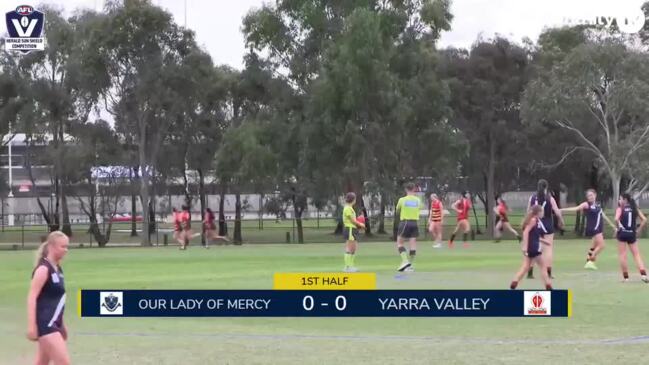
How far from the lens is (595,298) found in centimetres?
1770

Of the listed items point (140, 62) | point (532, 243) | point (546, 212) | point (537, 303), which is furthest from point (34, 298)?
point (140, 62)

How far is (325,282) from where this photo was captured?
19.2 m

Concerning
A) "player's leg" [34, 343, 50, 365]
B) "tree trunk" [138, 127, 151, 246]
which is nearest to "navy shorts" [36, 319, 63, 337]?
"player's leg" [34, 343, 50, 365]

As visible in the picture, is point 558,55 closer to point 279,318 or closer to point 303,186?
point 303,186

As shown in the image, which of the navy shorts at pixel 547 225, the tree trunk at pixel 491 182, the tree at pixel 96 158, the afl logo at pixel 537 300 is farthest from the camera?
the tree trunk at pixel 491 182

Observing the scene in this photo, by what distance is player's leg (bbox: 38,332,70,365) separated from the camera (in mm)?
8594

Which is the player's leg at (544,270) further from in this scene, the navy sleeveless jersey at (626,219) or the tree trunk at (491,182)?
the tree trunk at (491,182)

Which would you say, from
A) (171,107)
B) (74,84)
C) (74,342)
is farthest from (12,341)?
(74,84)

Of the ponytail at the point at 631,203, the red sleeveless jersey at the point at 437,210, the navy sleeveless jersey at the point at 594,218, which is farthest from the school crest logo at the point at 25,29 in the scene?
the ponytail at the point at 631,203

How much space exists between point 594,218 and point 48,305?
17472mm

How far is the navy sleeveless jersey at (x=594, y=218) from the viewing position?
23484mm

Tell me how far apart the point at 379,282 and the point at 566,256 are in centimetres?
1253
